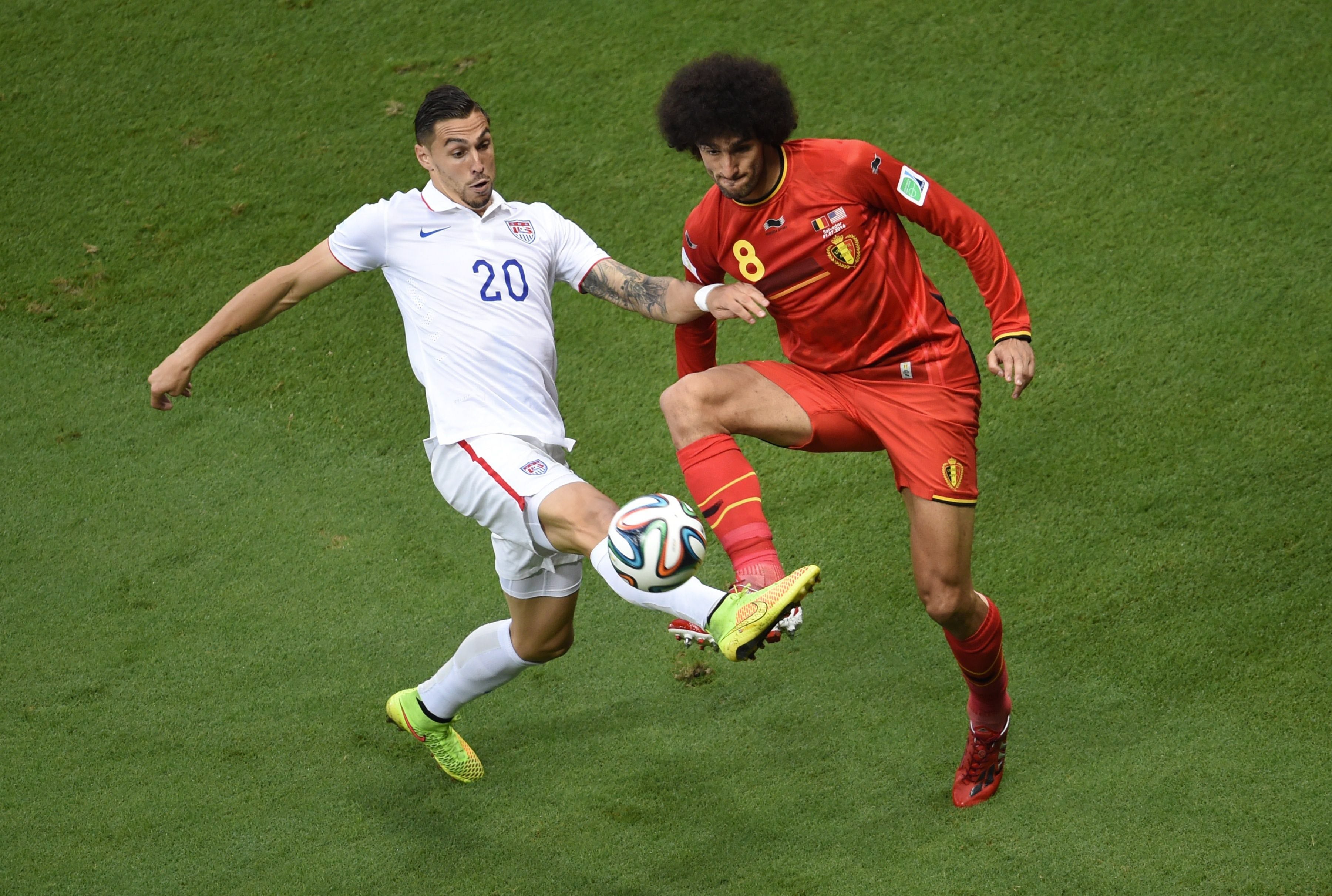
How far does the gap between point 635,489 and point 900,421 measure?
194cm

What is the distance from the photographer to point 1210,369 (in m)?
5.59

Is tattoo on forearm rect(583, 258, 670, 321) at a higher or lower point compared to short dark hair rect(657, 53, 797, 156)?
lower

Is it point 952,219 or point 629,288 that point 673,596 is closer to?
point 629,288

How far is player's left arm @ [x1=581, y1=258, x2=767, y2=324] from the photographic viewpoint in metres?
3.52

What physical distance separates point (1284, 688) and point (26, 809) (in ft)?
13.7

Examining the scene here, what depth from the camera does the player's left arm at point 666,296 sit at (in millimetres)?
3523

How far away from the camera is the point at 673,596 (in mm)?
3379

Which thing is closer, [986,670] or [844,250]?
[844,250]

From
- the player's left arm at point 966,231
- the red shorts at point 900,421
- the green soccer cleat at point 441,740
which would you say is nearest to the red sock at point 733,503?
the red shorts at point 900,421

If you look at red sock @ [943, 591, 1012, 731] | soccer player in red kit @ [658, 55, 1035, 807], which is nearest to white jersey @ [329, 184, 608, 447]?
soccer player in red kit @ [658, 55, 1035, 807]

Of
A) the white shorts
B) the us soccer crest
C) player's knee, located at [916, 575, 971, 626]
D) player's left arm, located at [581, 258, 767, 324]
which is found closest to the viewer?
player's left arm, located at [581, 258, 767, 324]

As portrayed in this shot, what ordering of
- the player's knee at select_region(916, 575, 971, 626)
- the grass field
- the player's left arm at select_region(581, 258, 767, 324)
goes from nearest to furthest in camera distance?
the player's left arm at select_region(581, 258, 767, 324), the player's knee at select_region(916, 575, 971, 626), the grass field

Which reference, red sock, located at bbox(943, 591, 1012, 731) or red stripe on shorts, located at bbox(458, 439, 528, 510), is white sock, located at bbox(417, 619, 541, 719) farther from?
red sock, located at bbox(943, 591, 1012, 731)

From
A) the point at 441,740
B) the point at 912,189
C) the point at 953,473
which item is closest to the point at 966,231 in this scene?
the point at 912,189
